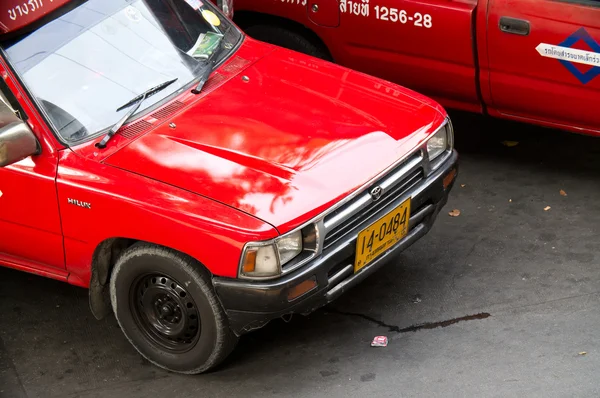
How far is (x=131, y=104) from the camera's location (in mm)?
5012

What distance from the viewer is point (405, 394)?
466cm

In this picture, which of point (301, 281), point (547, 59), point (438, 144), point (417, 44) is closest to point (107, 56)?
point (301, 281)

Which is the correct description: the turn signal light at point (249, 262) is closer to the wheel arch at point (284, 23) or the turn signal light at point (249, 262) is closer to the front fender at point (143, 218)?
the front fender at point (143, 218)

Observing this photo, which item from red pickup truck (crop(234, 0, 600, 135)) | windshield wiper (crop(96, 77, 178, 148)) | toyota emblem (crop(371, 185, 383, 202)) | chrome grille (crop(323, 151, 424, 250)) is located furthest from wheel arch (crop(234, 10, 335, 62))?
toyota emblem (crop(371, 185, 383, 202))

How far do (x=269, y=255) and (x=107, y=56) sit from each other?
152 cm

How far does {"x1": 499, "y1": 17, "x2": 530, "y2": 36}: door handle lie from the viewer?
6.05 meters

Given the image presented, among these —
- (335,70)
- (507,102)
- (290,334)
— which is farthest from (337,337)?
(507,102)

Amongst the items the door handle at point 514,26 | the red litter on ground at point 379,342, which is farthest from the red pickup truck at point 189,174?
the door handle at point 514,26

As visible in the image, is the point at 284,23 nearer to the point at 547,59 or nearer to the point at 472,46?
the point at 472,46

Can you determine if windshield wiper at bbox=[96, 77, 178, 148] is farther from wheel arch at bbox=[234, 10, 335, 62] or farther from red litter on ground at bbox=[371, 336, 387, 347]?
wheel arch at bbox=[234, 10, 335, 62]

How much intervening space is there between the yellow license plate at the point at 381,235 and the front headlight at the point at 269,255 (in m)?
0.36

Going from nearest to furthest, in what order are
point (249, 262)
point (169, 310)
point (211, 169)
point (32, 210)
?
point (249, 262)
point (211, 169)
point (169, 310)
point (32, 210)

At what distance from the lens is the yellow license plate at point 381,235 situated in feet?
15.4

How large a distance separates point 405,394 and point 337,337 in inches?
23.8
